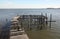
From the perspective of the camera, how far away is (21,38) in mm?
9555

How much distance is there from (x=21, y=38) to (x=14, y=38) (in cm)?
50

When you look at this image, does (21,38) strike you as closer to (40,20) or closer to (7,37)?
(7,37)

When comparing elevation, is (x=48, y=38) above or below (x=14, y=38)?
below

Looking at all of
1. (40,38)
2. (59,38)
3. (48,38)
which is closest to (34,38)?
(40,38)

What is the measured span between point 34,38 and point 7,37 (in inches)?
255

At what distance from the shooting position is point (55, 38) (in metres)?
16.2

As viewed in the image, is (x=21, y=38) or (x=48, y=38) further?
(x=48, y=38)

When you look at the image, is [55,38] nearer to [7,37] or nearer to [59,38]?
[59,38]

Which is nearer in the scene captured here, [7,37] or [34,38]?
[7,37]

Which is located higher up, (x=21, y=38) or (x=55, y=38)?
(x=21, y=38)

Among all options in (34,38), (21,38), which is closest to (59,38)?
(34,38)

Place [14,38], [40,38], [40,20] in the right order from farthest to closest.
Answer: [40,20], [40,38], [14,38]

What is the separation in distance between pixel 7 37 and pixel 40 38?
674cm

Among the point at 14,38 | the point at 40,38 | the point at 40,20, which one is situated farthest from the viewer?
the point at 40,20
